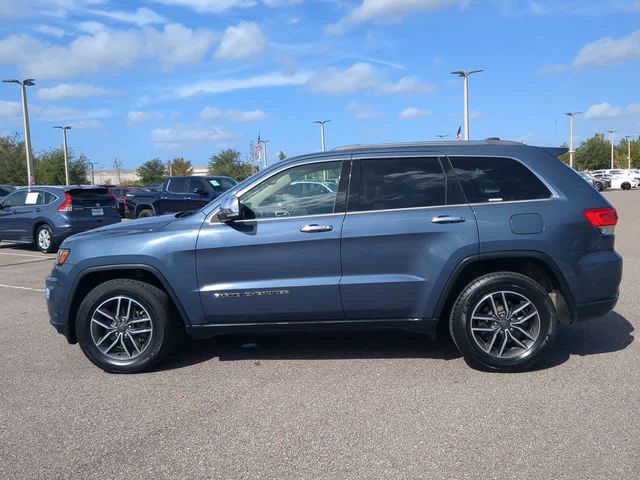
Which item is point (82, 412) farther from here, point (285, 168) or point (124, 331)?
point (285, 168)

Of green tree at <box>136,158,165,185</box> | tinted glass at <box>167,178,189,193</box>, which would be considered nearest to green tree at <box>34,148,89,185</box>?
green tree at <box>136,158,165,185</box>

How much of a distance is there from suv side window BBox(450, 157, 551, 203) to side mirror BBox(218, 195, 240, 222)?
1.83 m

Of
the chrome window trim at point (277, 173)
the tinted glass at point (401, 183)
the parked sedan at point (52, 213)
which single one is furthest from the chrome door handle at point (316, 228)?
the parked sedan at point (52, 213)

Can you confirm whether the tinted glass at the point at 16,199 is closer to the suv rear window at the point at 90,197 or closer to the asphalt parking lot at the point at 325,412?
the suv rear window at the point at 90,197

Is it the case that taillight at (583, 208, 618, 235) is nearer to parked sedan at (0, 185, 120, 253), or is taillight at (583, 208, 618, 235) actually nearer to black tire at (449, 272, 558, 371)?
black tire at (449, 272, 558, 371)

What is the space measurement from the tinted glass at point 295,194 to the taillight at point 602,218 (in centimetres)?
207

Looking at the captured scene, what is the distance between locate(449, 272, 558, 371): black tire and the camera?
15.5ft

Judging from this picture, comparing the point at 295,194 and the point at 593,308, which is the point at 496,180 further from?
the point at 295,194

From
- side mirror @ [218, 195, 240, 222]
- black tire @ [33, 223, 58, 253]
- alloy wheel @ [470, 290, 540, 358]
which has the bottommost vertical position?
alloy wheel @ [470, 290, 540, 358]

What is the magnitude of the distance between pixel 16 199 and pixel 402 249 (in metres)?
12.9

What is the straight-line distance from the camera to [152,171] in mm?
80438

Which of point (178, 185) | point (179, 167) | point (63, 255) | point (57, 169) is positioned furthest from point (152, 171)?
point (63, 255)

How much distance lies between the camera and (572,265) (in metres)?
4.71

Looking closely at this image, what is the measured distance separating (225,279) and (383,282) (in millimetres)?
1291
